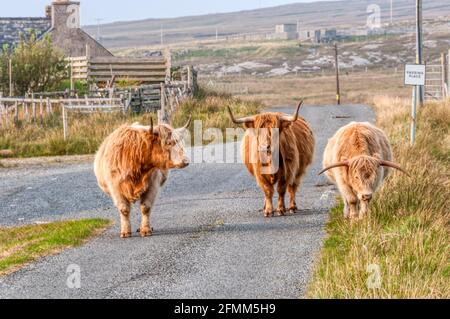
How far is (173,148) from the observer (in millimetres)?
13531

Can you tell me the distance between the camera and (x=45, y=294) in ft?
33.5

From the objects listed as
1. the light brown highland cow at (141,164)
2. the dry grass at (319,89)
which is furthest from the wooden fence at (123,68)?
the light brown highland cow at (141,164)

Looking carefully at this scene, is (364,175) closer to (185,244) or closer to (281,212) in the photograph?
(185,244)

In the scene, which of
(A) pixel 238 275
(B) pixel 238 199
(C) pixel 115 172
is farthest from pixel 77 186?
(A) pixel 238 275

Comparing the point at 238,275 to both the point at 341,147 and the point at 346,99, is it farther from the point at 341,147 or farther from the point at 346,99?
the point at 346,99

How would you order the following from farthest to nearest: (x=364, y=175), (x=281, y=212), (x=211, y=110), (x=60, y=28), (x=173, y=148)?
1. (x=60, y=28)
2. (x=211, y=110)
3. (x=281, y=212)
4. (x=173, y=148)
5. (x=364, y=175)

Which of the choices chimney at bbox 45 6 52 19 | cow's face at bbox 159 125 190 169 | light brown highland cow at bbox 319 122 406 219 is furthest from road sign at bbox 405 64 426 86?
chimney at bbox 45 6 52 19

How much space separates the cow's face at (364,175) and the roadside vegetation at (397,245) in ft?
1.07

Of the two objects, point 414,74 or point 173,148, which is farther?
point 414,74

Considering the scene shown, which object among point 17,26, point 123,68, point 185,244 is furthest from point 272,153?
point 17,26

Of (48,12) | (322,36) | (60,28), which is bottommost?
(60,28)

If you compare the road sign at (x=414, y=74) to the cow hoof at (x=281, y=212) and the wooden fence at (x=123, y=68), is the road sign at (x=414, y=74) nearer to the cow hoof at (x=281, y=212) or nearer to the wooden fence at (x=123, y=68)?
the cow hoof at (x=281, y=212)

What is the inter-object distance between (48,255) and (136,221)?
2.87m

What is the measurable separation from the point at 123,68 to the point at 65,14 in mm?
6281
